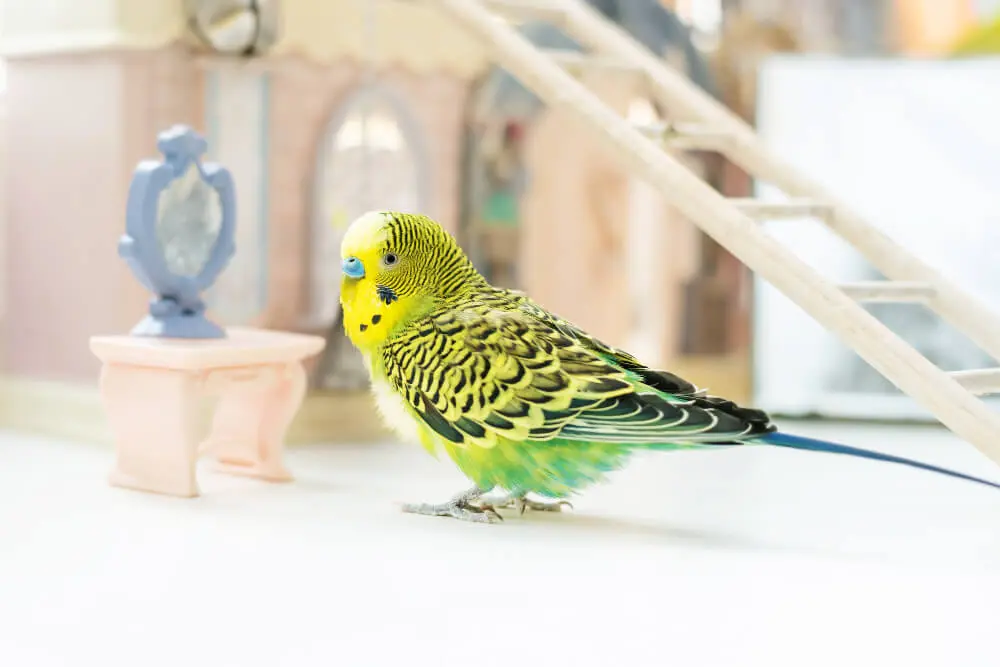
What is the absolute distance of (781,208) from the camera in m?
2.68

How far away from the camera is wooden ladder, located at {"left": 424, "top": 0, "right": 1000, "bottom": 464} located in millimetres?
2281

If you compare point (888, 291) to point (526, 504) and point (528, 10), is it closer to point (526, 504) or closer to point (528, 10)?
point (526, 504)

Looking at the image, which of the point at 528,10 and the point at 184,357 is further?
the point at 528,10

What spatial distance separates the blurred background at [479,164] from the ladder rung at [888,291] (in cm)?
81

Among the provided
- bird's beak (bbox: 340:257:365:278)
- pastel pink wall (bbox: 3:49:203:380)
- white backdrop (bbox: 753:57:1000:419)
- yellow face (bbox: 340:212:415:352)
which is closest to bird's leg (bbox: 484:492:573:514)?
yellow face (bbox: 340:212:415:352)

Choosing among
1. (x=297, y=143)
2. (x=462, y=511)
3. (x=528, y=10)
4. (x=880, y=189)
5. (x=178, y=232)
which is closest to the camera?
(x=462, y=511)

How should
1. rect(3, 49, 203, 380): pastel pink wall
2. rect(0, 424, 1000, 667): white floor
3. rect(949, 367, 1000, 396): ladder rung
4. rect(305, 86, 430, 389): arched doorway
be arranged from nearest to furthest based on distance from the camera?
rect(0, 424, 1000, 667): white floor
rect(949, 367, 1000, 396): ladder rung
rect(3, 49, 203, 380): pastel pink wall
rect(305, 86, 430, 389): arched doorway

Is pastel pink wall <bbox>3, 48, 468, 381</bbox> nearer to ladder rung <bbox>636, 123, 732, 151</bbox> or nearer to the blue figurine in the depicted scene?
the blue figurine

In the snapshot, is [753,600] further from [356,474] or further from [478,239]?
[478,239]

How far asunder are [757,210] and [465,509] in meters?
0.85

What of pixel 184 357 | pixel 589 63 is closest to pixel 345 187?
pixel 589 63

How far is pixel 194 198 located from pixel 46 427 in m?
1.01

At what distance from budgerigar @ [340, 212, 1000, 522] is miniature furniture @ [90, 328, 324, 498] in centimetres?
36

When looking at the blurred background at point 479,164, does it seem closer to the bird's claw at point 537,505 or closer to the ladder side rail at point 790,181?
the ladder side rail at point 790,181
